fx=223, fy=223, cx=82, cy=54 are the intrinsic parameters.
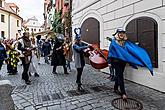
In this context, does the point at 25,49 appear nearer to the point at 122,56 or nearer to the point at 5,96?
the point at 122,56

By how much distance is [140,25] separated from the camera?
7.19 meters

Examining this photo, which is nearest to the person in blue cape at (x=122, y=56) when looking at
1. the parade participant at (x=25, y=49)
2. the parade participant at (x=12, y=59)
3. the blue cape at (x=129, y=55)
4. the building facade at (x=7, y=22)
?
the blue cape at (x=129, y=55)

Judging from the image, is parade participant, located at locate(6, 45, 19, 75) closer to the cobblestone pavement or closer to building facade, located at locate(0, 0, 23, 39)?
the cobblestone pavement

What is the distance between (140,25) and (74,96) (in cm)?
317

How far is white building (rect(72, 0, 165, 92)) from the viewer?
642 centimetres

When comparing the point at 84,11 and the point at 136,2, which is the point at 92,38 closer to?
the point at 84,11

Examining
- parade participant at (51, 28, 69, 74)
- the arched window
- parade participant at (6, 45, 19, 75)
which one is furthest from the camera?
parade participant at (6, 45, 19, 75)

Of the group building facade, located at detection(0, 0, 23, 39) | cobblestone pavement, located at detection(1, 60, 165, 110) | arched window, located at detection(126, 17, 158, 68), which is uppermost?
building facade, located at detection(0, 0, 23, 39)

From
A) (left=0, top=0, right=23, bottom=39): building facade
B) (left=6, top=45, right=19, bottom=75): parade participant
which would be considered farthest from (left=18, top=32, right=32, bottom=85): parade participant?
(left=0, top=0, right=23, bottom=39): building facade

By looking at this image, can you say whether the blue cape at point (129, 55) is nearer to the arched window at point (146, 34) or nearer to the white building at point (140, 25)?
the white building at point (140, 25)

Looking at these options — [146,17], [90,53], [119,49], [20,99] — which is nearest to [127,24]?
[146,17]

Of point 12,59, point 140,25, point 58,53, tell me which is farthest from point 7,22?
Result: point 140,25

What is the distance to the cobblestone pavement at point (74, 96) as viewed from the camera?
17.1 feet

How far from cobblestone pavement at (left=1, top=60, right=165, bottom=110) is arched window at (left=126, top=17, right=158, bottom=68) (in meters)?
1.14
